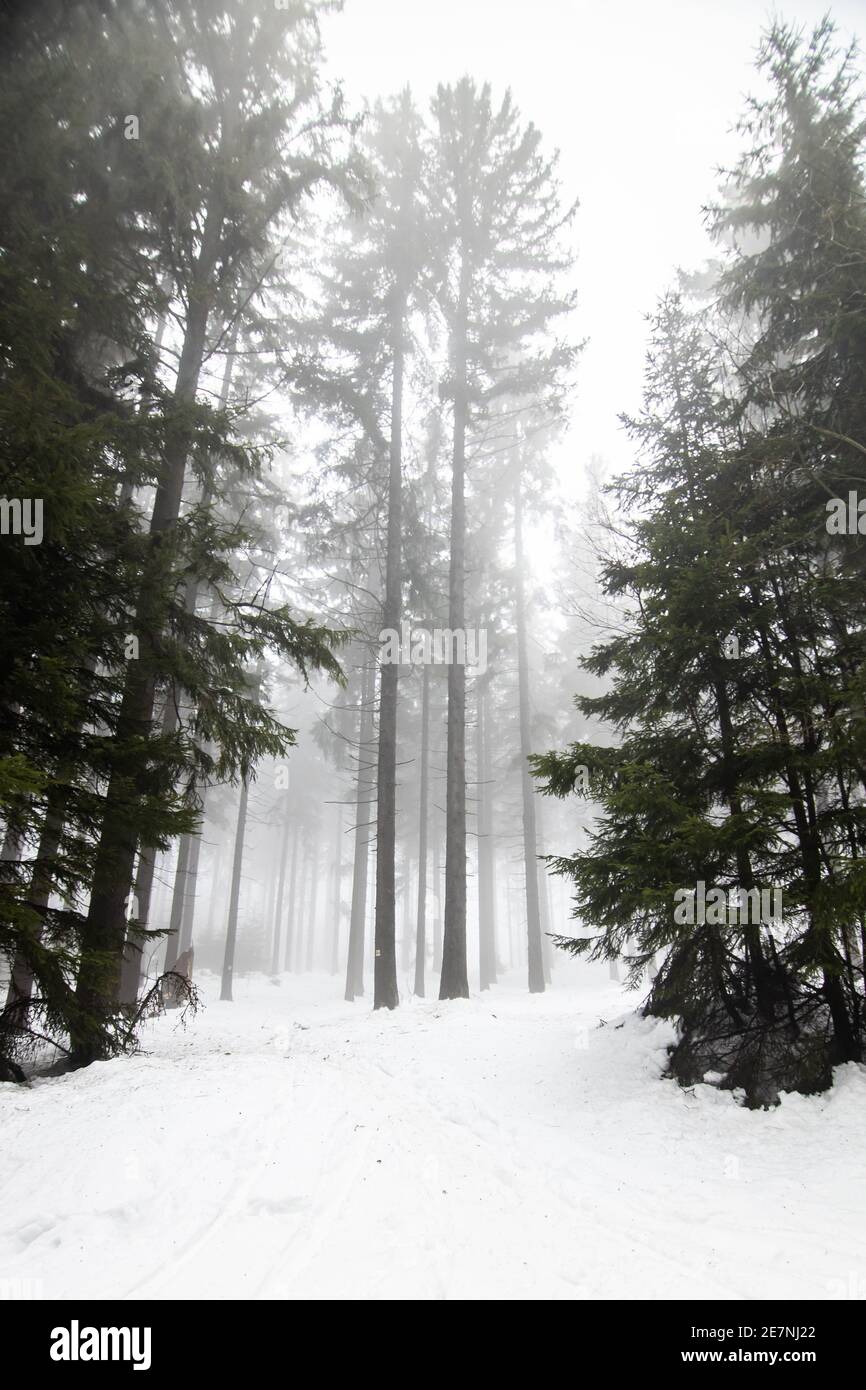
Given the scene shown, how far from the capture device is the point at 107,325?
352 inches

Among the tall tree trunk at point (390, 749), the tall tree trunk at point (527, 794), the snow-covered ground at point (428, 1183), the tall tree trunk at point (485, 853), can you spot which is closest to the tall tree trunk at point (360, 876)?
the tall tree trunk at point (485, 853)

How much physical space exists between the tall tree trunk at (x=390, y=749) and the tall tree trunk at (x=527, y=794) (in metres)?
4.87

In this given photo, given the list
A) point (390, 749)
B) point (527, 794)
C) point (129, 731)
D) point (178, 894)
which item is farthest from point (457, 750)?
point (178, 894)

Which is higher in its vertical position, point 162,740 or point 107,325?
point 107,325

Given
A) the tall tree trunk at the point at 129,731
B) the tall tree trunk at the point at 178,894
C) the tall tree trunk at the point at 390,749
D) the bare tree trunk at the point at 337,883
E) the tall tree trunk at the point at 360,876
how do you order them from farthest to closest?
the bare tree trunk at the point at 337,883, the tall tree trunk at the point at 360,876, the tall tree trunk at the point at 178,894, the tall tree trunk at the point at 390,749, the tall tree trunk at the point at 129,731

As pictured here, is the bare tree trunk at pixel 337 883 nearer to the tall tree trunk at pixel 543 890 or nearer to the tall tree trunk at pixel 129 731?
the tall tree trunk at pixel 543 890

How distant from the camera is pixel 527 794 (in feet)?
70.6

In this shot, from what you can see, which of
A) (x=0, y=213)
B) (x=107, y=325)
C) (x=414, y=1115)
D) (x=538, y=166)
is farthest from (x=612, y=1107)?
(x=538, y=166)

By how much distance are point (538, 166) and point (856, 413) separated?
13833mm

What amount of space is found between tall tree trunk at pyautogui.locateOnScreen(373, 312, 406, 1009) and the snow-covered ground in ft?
19.1

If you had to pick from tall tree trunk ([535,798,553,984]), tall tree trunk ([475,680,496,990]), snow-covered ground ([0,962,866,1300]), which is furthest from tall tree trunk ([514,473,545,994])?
snow-covered ground ([0,962,866,1300])

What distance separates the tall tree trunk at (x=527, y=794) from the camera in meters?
19.4

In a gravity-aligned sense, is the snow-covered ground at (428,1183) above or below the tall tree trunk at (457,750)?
below

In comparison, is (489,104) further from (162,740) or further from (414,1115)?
(414,1115)
